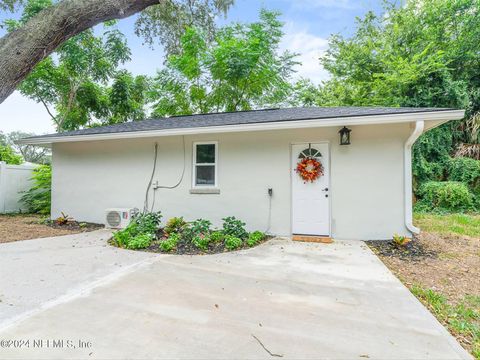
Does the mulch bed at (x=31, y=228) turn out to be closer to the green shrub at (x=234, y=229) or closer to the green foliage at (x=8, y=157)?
the green shrub at (x=234, y=229)

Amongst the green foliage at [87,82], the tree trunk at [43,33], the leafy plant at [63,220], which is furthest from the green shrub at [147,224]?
the green foliage at [87,82]

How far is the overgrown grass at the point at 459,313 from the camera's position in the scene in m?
2.20

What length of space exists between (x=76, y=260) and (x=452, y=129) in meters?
12.8

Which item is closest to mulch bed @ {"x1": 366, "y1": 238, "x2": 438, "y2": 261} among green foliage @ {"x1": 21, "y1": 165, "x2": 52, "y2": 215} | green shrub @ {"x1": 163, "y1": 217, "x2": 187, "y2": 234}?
green shrub @ {"x1": 163, "y1": 217, "x2": 187, "y2": 234}

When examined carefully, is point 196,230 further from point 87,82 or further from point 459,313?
point 87,82

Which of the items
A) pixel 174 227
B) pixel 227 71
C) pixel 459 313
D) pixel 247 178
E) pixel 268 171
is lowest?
pixel 459 313

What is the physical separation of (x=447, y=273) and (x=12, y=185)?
462 inches

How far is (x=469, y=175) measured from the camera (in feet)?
31.5

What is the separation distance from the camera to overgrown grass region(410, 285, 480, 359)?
220 cm

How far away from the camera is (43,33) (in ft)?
14.9

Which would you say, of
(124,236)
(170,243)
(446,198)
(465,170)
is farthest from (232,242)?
(465,170)

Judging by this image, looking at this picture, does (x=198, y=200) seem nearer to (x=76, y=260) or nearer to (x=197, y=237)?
(x=197, y=237)

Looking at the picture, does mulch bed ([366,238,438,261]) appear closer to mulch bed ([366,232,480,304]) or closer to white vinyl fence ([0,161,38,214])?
mulch bed ([366,232,480,304])

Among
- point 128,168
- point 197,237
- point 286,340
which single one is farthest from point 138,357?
point 128,168
